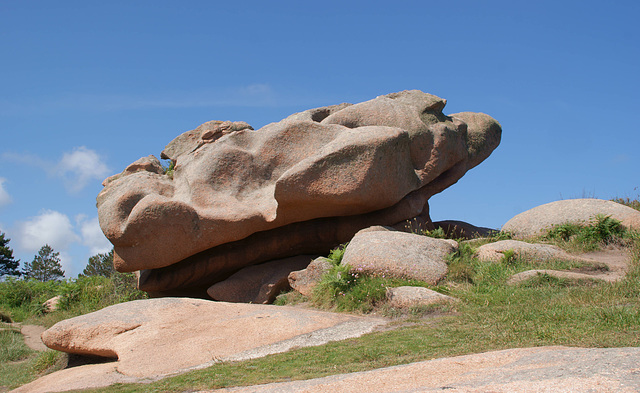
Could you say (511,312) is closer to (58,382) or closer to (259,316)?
(259,316)

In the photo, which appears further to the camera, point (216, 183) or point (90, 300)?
point (90, 300)

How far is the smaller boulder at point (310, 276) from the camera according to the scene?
12003mm

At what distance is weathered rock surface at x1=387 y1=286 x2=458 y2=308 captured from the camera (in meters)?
9.44

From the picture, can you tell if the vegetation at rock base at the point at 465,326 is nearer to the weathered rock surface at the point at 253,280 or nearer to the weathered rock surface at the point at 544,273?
the weathered rock surface at the point at 544,273

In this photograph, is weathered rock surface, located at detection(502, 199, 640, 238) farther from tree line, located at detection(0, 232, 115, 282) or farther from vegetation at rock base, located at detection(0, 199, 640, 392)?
tree line, located at detection(0, 232, 115, 282)

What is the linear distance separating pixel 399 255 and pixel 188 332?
4.21 m

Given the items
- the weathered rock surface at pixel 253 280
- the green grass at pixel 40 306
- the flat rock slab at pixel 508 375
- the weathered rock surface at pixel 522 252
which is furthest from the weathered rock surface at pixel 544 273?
the green grass at pixel 40 306

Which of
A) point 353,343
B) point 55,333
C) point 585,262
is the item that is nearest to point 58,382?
point 55,333

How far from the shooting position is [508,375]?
4336mm

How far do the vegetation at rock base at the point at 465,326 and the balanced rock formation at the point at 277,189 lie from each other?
331 cm

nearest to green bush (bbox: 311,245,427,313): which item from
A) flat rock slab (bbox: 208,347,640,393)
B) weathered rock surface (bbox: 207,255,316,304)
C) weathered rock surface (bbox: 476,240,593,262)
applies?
weathered rock surface (bbox: 476,240,593,262)

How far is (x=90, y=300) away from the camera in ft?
59.6

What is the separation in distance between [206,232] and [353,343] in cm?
743

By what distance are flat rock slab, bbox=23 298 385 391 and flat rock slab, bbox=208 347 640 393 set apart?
2.50 meters
